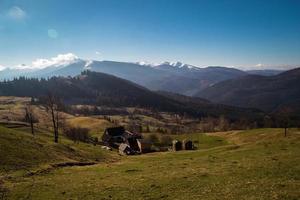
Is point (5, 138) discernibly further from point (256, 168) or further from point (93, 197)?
point (256, 168)

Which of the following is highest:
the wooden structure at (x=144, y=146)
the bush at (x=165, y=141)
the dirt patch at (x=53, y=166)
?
the dirt patch at (x=53, y=166)

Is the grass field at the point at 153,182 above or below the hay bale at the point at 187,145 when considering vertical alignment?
above

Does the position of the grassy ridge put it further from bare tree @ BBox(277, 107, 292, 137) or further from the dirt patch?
bare tree @ BBox(277, 107, 292, 137)

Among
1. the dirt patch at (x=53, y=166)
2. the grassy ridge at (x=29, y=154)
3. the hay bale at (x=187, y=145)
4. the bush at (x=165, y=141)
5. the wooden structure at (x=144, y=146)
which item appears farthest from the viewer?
the bush at (x=165, y=141)

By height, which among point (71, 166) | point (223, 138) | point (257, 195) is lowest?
point (223, 138)

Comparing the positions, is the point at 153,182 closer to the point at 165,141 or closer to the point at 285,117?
the point at 285,117

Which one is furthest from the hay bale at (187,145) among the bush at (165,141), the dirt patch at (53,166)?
the dirt patch at (53,166)

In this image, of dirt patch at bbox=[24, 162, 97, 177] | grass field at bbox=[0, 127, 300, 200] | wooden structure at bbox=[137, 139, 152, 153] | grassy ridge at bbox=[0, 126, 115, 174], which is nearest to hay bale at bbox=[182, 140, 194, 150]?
wooden structure at bbox=[137, 139, 152, 153]

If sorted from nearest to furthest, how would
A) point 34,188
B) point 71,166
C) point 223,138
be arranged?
1. point 34,188
2. point 71,166
3. point 223,138

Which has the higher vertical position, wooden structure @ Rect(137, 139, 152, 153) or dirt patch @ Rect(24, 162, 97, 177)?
dirt patch @ Rect(24, 162, 97, 177)

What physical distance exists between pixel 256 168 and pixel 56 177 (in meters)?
23.4

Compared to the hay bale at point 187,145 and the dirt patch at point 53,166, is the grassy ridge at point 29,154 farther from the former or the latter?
the hay bale at point 187,145

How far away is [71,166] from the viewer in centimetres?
4775

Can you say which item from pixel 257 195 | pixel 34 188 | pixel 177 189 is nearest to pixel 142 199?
pixel 177 189
